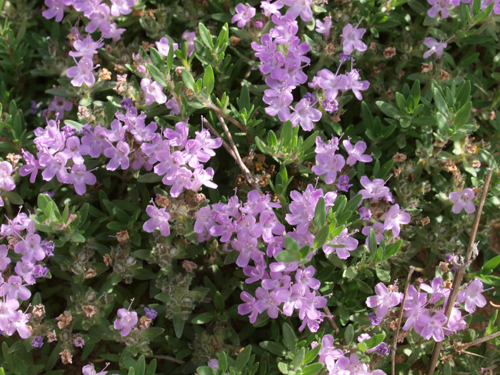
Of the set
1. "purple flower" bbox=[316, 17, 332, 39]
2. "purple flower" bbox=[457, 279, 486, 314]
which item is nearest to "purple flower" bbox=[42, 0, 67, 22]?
"purple flower" bbox=[316, 17, 332, 39]

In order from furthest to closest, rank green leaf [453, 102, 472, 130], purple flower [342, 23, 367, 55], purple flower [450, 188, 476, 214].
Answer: purple flower [342, 23, 367, 55] → purple flower [450, 188, 476, 214] → green leaf [453, 102, 472, 130]

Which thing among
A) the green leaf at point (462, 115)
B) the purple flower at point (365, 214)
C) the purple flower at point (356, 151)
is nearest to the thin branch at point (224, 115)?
the purple flower at point (356, 151)

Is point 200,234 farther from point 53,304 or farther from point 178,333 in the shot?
point 53,304

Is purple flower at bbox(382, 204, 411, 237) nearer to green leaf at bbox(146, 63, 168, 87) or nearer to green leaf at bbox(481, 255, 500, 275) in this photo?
green leaf at bbox(481, 255, 500, 275)

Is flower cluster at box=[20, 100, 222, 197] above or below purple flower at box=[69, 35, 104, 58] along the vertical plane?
below

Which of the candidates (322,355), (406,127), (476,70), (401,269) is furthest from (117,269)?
(476,70)

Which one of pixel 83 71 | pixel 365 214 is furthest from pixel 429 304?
pixel 83 71
